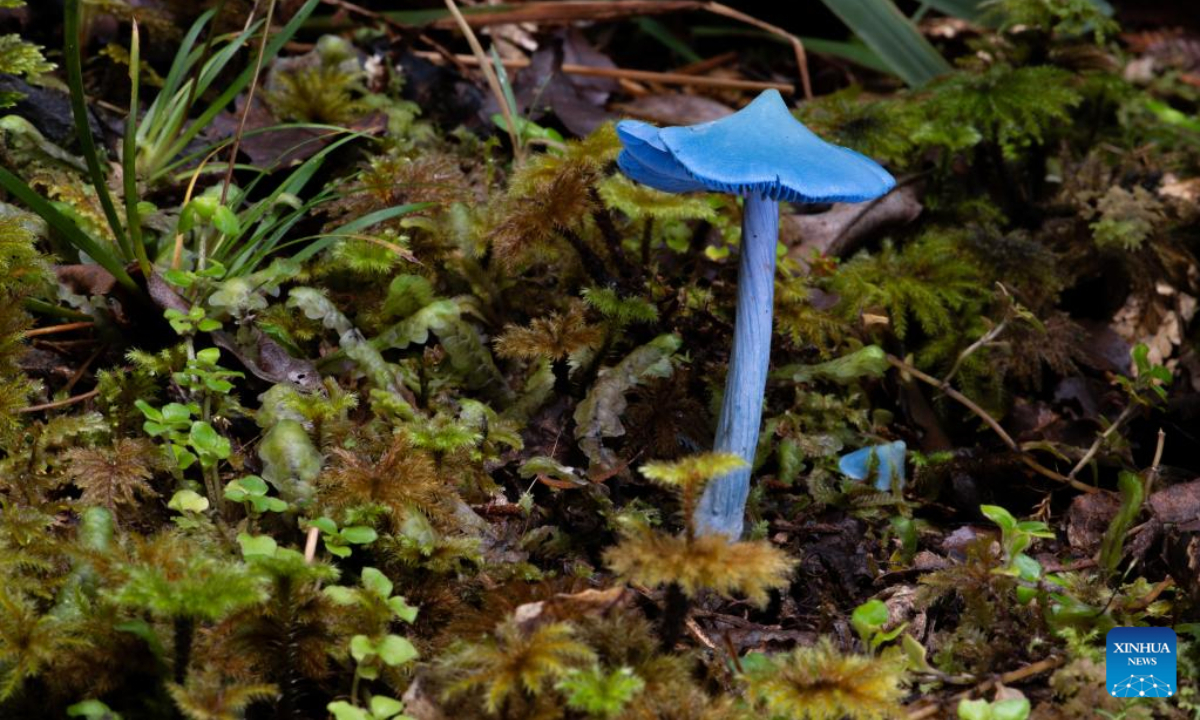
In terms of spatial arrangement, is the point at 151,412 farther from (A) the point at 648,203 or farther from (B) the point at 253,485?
(A) the point at 648,203

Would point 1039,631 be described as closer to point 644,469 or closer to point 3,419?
point 644,469

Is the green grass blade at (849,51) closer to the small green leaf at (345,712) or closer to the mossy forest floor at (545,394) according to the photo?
the mossy forest floor at (545,394)

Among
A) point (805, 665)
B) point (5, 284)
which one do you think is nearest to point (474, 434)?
point (805, 665)

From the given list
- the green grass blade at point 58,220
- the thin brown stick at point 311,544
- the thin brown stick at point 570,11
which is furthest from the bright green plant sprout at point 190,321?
the thin brown stick at point 570,11

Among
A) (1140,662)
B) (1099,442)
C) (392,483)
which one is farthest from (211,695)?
(1099,442)

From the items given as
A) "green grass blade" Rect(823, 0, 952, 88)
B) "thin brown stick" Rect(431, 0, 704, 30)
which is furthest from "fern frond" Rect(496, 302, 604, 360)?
"green grass blade" Rect(823, 0, 952, 88)

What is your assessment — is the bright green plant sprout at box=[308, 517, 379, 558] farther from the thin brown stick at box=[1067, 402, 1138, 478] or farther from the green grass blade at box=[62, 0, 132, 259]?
the thin brown stick at box=[1067, 402, 1138, 478]
